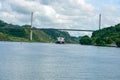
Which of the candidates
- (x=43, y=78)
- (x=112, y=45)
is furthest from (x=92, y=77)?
(x=112, y=45)

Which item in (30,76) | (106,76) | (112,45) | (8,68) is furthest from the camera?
(112,45)

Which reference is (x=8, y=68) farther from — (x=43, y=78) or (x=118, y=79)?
(x=118, y=79)

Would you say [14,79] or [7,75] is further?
[7,75]

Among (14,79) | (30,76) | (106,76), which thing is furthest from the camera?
(106,76)

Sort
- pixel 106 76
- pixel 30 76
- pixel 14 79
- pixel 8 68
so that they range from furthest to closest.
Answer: pixel 8 68 < pixel 106 76 < pixel 30 76 < pixel 14 79

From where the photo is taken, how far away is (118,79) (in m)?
47.2

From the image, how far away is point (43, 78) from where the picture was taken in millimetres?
45062

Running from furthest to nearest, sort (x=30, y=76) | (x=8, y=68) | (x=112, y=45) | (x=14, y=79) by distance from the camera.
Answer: (x=112, y=45)
(x=8, y=68)
(x=30, y=76)
(x=14, y=79)

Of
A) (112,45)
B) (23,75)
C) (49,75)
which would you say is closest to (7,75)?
(23,75)

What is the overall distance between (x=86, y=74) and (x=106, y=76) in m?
2.59

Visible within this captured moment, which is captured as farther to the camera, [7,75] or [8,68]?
[8,68]

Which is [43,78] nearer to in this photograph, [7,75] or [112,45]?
[7,75]

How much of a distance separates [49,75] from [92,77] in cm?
485

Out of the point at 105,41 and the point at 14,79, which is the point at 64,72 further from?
the point at 105,41
